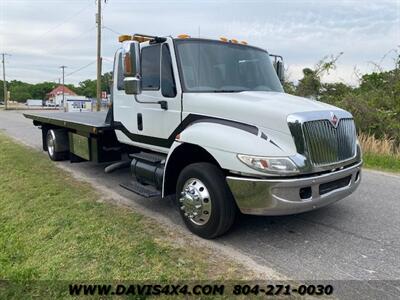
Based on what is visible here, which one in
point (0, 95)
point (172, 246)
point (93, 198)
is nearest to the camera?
point (172, 246)

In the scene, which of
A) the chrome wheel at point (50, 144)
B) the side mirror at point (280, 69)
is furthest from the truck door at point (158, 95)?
the chrome wheel at point (50, 144)

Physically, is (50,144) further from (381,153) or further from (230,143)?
(381,153)

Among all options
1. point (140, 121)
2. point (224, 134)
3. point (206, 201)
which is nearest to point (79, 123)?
point (140, 121)

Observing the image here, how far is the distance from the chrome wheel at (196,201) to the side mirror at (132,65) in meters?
1.55

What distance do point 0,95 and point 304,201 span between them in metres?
120

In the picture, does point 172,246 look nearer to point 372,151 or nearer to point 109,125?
point 109,125

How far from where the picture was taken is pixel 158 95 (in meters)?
5.12

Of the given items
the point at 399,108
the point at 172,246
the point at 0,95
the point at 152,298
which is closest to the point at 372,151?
the point at 399,108

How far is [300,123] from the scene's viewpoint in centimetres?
387

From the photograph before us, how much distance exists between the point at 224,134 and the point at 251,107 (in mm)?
426

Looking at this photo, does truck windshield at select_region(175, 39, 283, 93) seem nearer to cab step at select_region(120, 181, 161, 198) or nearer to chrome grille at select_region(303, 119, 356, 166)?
chrome grille at select_region(303, 119, 356, 166)

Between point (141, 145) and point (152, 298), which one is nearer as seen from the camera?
point (152, 298)

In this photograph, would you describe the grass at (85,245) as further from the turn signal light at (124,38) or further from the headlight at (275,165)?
the turn signal light at (124,38)

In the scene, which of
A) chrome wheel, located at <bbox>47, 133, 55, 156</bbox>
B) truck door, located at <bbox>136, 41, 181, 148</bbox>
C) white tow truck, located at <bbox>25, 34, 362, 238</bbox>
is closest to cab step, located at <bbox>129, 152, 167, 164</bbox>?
white tow truck, located at <bbox>25, 34, 362, 238</bbox>
